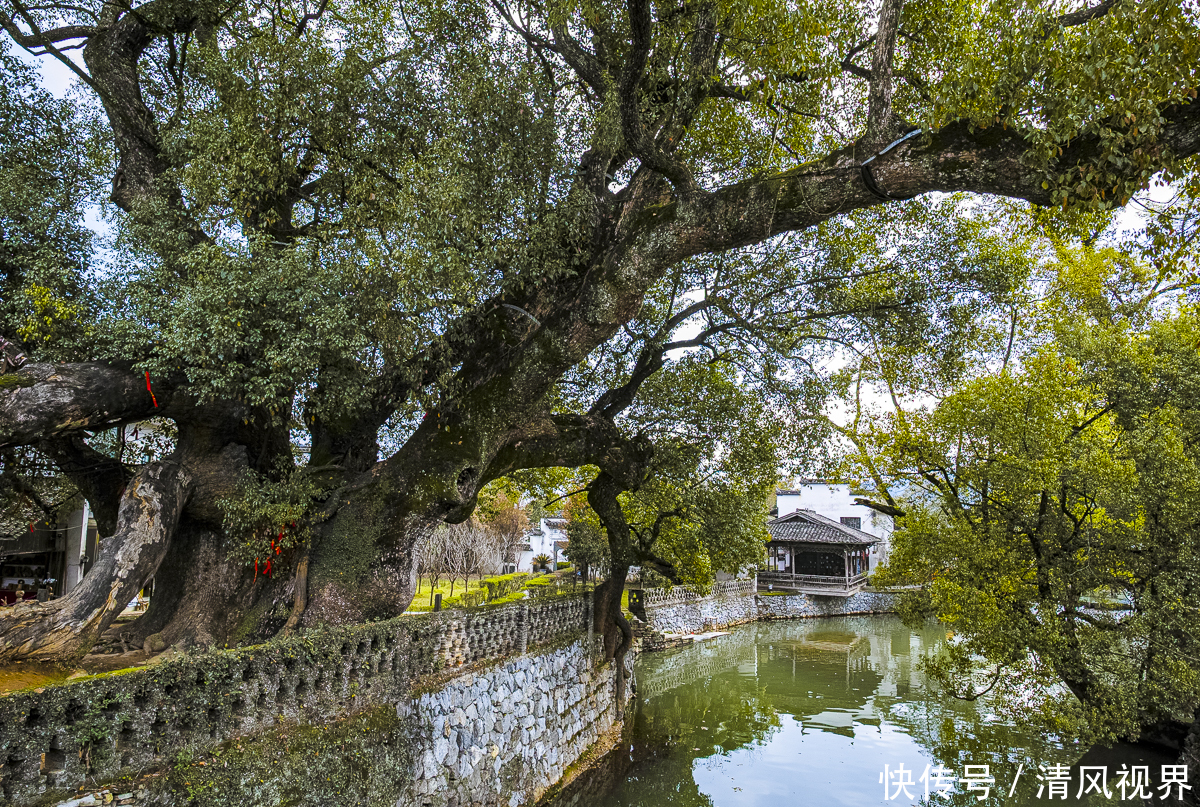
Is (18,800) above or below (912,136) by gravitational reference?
below

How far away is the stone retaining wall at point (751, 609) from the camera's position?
2378cm

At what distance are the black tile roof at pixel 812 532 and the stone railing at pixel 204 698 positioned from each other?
25514 mm

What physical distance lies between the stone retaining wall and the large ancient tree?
15.8 metres

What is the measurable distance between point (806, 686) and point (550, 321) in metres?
14.9

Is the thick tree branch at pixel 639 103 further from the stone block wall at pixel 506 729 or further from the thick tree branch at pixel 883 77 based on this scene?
the stone block wall at pixel 506 729

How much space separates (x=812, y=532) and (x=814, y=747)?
20.1 m

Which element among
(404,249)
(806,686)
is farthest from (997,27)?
(806,686)

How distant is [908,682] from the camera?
59.8 feet

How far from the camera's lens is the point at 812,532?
31.9 metres

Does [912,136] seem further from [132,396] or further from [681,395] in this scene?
[132,396]

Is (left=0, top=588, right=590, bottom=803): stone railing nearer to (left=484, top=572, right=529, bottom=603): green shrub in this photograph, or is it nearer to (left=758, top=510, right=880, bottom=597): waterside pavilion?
(left=484, top=572, right=529, bottom=603): green shrub

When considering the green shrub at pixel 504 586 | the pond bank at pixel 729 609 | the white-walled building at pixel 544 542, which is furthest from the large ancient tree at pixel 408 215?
the white-walled building at pixel 544 542

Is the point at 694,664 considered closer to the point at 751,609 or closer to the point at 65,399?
the point at 751,609

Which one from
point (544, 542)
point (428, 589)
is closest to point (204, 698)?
point (428, 589)
